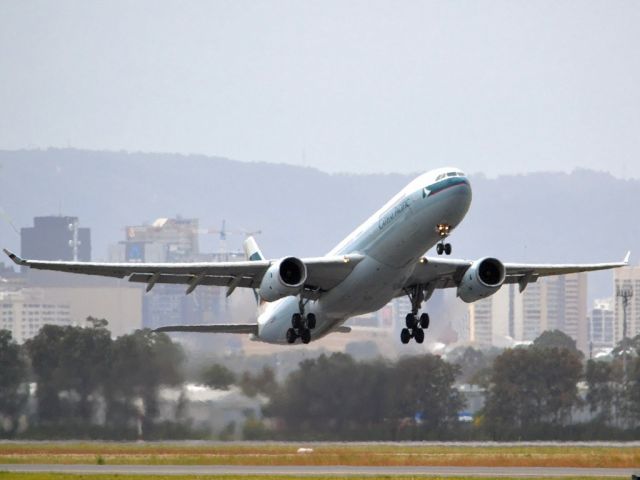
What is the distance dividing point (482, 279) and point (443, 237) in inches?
183

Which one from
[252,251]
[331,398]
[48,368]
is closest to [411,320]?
[252,251]

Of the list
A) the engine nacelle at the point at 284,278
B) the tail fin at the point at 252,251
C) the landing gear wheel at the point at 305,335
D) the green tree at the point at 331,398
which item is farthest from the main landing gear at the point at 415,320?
the green tree at the point at 331,398

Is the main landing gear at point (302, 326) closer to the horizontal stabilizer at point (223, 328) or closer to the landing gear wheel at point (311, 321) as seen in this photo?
the landing gear wheel at point (311, 321)

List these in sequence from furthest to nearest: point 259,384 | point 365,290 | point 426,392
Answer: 1. point 426,392
2. point 259,384
3. point 365,290

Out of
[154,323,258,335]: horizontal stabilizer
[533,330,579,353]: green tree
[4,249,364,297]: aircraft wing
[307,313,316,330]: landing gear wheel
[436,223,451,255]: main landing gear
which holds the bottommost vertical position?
[533,330,579,353]: green tree

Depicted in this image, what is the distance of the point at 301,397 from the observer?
2749 inches

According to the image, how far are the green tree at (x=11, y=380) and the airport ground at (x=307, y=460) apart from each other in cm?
311

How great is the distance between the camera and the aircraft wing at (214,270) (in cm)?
5228

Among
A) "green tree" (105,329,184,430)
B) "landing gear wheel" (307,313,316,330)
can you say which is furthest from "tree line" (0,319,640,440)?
"landing gear wheel" (307,313,316,330)

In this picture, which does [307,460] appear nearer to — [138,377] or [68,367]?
[138,377]

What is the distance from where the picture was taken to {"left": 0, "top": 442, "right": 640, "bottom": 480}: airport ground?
163 feet

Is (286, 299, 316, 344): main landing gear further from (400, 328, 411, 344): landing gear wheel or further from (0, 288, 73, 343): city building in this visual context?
(0, 288, 73, 343): city building

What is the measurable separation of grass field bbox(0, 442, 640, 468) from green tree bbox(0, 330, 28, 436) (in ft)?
11.0

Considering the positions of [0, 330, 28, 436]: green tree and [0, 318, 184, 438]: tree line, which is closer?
[0, 318, 184, 438]: tree line
